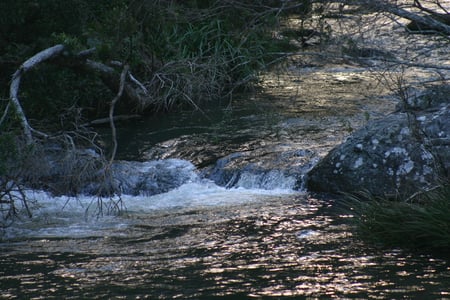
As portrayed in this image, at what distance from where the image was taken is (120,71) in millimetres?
14984

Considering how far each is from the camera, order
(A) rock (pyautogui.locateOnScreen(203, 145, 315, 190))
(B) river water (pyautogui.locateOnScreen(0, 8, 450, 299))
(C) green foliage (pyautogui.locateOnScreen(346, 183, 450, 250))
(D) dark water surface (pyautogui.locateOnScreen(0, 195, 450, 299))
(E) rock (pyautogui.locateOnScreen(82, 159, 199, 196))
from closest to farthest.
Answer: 1. (D) dark water surface (pyautogui.locateOnScreen(0, 195, 450, 299))
2. (B) river water (pyautogui.locateOnScreen(0, 8, 450, 299))
3. (C) green foliage (pyautogui.locateOnScreen(346, 183, 450, 250))
4. (A) rock (pyautogui.locateOnScreen(203, 145, 315, 190))
5. (E) rock (pyautogui.locateOnScreen(82, 159, 199, 196))

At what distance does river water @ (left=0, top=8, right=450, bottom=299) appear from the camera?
7675 mm

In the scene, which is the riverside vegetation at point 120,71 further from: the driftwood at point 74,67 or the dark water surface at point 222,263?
the dark water surface at point 222,263

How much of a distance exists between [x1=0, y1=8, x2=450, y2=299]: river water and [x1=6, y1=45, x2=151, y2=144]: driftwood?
0.73m

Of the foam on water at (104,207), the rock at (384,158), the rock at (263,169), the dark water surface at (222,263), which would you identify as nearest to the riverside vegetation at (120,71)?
the foam on water at (104,207)

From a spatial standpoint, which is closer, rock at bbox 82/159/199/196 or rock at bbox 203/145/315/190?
rock at bbox 203/145/315/190

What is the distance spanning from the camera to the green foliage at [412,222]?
8477mm

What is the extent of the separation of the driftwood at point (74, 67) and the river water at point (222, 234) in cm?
73

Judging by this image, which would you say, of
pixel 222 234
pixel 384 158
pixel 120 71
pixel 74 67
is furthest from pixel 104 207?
pixel 120 71

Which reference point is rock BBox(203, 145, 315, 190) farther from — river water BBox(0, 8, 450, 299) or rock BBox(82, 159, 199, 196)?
rock BBox(82, 159, 199, 196)

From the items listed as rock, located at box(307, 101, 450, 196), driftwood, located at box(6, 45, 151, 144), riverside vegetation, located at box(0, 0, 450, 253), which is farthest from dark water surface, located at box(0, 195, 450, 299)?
driftwood, located at box(6, 45, 151, 144)

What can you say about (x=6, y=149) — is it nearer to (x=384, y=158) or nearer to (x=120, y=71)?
(x=384, y=158)

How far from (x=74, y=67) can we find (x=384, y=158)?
5.40 meters

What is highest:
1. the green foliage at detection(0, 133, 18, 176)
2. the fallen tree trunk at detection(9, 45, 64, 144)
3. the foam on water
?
the fallen tree trunk at detection(9, 45, 64, 144)
